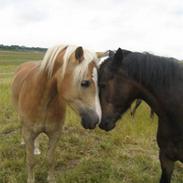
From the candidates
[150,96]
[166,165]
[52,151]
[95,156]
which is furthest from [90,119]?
[95,156]

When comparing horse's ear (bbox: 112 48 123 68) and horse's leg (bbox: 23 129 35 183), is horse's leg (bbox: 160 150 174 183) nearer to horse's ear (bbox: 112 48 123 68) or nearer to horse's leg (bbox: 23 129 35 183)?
horse's ear (bbox: 112 48 123 68)

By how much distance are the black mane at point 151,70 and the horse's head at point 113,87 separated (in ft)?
0.28

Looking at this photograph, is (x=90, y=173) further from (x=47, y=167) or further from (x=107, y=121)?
(x=107, y=121)

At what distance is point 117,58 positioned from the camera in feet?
12.5

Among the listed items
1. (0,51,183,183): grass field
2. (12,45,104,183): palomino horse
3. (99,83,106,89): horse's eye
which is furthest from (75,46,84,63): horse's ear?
(0,51,183,183): grass field

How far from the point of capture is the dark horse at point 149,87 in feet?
12.6

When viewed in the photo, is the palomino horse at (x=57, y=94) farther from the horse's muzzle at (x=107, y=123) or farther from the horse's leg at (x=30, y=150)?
the horse's muzzle at (x=107, y=123)

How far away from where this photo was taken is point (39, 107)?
4656 millimetres

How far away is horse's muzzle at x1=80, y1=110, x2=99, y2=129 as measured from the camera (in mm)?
3893

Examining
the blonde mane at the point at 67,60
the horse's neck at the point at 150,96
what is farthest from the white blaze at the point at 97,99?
the horse's neck at the point at 150,96

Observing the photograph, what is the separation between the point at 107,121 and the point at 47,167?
185cm

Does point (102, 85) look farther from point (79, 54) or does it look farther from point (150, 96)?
point (150, 96)

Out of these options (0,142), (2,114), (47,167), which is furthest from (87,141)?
Result: (2,114)

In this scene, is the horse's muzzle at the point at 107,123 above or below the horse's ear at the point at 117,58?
below
